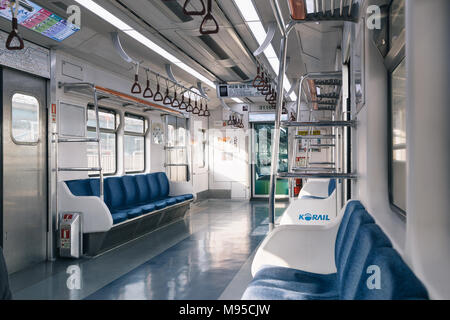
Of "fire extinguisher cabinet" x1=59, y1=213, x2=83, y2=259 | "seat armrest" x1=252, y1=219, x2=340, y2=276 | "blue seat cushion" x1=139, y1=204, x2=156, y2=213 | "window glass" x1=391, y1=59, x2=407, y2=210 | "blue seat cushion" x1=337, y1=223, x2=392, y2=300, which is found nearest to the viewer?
"blue seat cushion" x1=337, y1=223, x2=392, y2=300

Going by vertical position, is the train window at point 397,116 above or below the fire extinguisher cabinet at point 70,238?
above

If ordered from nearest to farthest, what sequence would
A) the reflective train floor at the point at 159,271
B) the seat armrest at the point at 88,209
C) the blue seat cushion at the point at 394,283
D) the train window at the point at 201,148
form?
the blue seat cushion at the point at 394,283 < the reflective train floor at the point at 159,271 < the seat armrest at the point at 88,209 < the train window at the point at 201,148

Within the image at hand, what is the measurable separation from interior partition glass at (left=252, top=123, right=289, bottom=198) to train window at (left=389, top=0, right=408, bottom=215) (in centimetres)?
934

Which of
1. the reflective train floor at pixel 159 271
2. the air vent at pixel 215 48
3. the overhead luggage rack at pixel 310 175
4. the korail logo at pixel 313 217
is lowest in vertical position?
the reflective train floor at pixel 159 271

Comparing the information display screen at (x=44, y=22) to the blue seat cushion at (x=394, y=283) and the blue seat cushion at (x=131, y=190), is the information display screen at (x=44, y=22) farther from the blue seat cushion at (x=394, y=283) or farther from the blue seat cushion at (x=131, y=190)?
the blue seat cushion at (x=394, y=283)

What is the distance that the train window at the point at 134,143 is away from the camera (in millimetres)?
7410

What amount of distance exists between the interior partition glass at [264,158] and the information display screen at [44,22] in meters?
7.59

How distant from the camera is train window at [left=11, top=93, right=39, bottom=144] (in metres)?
4.50

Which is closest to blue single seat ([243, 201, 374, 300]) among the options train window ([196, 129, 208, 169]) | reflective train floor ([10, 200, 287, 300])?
reflective train floor ([10, 200, 287, 300])

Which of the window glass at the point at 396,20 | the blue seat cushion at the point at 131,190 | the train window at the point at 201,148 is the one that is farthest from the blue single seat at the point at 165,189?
the window glass at the point at 396,20

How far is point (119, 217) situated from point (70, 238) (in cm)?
78

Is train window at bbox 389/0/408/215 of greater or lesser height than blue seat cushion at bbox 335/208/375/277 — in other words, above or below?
above

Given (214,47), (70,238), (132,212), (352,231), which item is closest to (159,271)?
(70,238)

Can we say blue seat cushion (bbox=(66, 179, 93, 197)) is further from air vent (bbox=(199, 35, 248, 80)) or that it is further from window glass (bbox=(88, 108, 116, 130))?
air vent (bbox=(199, 35, 248, 80))
